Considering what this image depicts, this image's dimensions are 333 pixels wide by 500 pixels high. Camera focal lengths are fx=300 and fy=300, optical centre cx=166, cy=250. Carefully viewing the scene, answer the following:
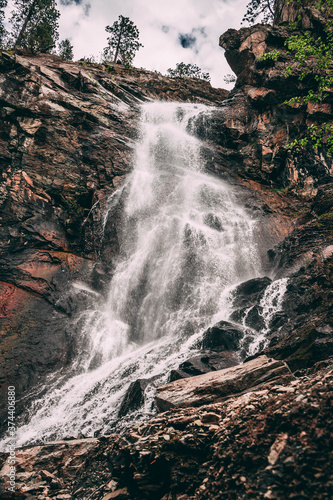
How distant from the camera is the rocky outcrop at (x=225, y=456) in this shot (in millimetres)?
2998

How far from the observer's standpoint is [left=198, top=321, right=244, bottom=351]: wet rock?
1197 centimetres

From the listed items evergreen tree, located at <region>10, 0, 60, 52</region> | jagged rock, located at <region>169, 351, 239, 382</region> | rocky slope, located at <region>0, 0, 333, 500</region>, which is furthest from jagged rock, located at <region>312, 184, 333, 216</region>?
evergreen tree, located at <region>10, 0, 60, 52</region>

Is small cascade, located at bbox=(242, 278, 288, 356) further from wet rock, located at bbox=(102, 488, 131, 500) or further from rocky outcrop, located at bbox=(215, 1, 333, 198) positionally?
rocky outcrop, located at bbox=(215, 1, 333, 198)

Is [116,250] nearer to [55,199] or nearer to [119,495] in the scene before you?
[55,199]

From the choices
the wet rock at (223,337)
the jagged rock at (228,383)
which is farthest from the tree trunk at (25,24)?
the jagged rock at (228,383)

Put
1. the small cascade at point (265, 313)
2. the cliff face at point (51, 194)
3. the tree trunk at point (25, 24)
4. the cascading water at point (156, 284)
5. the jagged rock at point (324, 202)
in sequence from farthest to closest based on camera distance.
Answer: the tree trunk at point (25, 24), the jagged rock at point (324, 202), the cliff face at point (51, 194), the cascading water at point (156, 284), the small cascade at point (265, 313)

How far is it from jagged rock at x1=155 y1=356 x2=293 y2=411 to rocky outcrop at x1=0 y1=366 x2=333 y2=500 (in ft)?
3.29

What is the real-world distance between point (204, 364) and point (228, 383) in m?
3.93

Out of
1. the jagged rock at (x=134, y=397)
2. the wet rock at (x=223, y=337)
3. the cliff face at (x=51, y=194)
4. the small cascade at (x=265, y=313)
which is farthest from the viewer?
the cliff face at (x=51, y=194)

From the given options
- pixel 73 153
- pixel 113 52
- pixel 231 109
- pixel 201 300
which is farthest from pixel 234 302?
pixel 113 52

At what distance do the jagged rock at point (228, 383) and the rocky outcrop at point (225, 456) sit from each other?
1.00 m

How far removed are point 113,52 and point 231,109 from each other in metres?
24.0

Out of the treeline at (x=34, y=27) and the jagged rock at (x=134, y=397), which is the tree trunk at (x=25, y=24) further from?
the jagged rock at (x=134, y=397)

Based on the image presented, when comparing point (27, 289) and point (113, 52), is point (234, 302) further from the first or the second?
point (113, 52)
